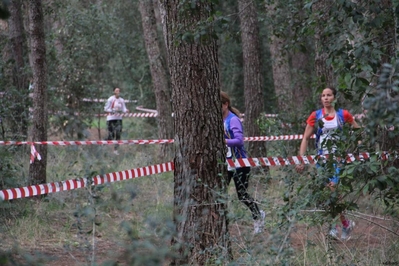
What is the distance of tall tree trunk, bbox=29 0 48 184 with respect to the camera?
1023 cm

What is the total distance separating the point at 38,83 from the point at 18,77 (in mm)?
3411

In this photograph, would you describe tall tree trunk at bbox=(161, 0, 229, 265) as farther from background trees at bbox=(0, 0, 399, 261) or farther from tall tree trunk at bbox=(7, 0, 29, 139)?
tall tree trunk at bbox=(7, 0, 29, 139)

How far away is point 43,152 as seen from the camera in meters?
10.5

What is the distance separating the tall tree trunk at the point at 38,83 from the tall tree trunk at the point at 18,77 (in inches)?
51.2

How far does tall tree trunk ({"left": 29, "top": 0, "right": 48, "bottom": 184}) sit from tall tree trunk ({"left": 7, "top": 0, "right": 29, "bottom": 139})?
1.30 metres

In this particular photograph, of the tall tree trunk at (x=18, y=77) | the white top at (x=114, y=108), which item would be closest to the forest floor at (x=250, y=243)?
the tall tree trunk at (x=18, y=77)

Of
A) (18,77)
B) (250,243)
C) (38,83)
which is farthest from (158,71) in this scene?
(250,243)

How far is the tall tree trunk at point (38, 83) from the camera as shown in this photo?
1023 centimetres

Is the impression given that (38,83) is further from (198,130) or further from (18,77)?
(198,130)

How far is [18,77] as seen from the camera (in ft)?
44.6

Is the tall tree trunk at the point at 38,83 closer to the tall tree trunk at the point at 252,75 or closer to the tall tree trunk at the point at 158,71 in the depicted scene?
the tall tree trunk at the point at 158,71

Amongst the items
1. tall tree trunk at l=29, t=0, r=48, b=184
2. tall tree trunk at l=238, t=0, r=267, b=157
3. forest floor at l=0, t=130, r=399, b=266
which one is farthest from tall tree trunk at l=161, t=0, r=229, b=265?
tall tree trunk at l=238, t=0, r=267, b=157

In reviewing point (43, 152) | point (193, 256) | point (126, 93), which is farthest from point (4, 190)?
point (126, 93)

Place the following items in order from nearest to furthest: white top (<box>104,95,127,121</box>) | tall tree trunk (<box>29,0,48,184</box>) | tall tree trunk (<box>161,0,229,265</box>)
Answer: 1. tall tree trunk (<box>161,0,229,265</box>)
2. tall tree trunk (<box>29,0,48,184</box>)
3. white top (<box>104,95,127,121</box>)
